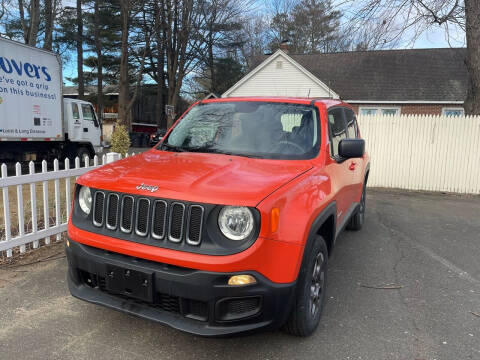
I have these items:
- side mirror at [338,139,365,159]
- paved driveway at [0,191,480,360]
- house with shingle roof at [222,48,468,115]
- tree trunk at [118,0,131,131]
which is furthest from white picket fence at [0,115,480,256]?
tree trunk at [118,0,131,131]

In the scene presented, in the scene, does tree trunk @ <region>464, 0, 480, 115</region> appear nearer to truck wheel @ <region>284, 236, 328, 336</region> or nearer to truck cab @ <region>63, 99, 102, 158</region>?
truck wheel @ <region>284, 236, 328, 336</region>

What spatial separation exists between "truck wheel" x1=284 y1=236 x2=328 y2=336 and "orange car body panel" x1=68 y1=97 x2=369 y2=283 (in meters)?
0.20

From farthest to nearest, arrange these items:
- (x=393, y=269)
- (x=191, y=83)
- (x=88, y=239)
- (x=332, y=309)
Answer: (x=191, y=83), (x=393, y=269), (x=332, y=309), (x=88, y=239)

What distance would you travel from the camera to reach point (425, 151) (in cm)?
1021

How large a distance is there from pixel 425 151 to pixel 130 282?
9.87 metres

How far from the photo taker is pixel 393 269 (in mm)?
4395

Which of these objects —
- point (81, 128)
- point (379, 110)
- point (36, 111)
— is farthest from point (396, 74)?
point (36, 111)

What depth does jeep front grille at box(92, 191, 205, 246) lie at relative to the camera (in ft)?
7.51

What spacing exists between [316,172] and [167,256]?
1382 millimetres

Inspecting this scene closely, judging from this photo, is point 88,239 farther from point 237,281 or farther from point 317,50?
point 317,50

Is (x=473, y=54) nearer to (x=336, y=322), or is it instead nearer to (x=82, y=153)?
(x=336, y=322)

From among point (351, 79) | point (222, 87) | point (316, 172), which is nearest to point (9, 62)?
point (316, 172)

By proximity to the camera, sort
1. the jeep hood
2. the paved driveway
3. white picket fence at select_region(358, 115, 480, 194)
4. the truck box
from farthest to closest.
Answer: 1. the truck box
2. white picket fence at select_region(358, 115, 480, 194)
3. the paved driveway
4. the jeep hood

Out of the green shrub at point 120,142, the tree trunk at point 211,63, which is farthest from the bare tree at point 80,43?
the green shrub at point 120,142
